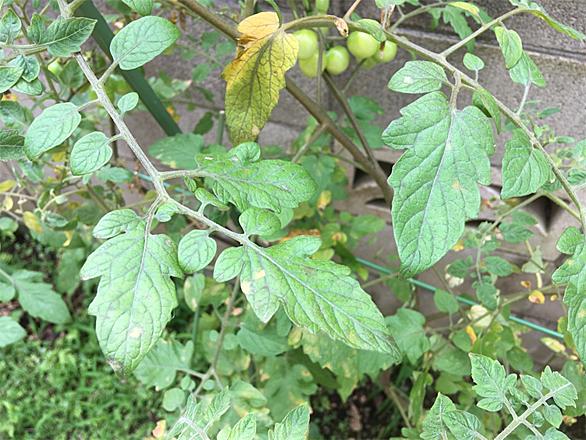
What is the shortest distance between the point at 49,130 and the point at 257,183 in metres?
0.22

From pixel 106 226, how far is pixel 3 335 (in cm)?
61

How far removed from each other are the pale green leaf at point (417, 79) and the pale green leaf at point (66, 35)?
0.33 metres

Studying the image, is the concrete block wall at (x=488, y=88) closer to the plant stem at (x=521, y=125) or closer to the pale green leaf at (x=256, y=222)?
the plant stem at (x=521, y=125)

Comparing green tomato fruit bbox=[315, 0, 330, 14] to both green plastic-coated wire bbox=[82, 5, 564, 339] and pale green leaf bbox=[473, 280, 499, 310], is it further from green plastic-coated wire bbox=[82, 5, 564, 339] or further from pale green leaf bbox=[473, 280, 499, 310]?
pale green leaf bbox=[473, 280, 499, 310]

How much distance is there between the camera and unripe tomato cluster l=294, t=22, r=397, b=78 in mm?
835

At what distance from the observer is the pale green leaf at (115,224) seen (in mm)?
585

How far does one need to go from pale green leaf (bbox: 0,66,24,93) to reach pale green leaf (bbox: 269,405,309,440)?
1.46 ft

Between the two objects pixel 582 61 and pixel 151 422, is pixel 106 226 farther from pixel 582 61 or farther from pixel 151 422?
pixel 151 422

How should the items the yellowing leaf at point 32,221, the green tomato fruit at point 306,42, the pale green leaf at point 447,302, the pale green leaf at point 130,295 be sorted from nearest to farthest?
1. the pale green leaf at point 130,295
2. the green tomato fruit at point 306,42
3. the pale green leaf at point 447,302
4. the yellowing leaf at point 32,221

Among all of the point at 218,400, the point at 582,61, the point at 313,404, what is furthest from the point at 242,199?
the point at 313,404

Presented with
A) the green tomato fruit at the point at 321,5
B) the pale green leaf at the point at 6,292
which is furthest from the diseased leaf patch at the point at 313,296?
the pale green leaf at the point at 6,292

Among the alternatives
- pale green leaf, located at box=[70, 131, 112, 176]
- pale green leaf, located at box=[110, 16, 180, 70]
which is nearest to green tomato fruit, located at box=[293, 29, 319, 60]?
pale green leaf, located at box=[110, 16, 180, 70]

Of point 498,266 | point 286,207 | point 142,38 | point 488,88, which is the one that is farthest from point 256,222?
point 488,88

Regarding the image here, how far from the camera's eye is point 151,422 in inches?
65.2
